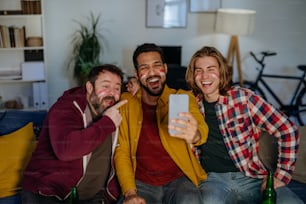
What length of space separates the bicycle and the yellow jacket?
2.82 metres

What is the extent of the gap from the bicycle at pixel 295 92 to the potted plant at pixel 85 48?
1588mm

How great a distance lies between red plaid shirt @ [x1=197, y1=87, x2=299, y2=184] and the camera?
74.2 inches

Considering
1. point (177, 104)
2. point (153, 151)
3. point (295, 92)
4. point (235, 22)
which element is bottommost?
point (295, 92)

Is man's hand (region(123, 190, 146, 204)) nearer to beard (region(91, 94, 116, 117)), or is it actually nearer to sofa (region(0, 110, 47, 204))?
beard (region(91, 94, 116, 117))

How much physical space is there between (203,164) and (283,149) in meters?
0.37

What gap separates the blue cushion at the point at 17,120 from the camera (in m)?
2.20

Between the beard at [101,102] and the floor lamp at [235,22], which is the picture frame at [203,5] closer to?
the floor lamp at [235,22]

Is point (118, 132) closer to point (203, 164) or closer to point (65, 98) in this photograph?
point (65, 98)

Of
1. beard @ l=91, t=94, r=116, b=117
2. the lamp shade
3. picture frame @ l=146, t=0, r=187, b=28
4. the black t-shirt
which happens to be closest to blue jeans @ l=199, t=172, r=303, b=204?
the black t-shirt

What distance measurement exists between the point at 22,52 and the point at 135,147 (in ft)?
8.90

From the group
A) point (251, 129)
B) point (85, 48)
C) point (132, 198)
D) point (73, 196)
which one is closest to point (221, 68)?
point (251, 129)

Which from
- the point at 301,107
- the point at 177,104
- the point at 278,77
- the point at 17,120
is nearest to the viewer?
the point at 177,104

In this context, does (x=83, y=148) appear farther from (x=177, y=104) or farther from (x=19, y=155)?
(x=19, y=155)

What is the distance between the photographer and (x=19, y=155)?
2.08m
